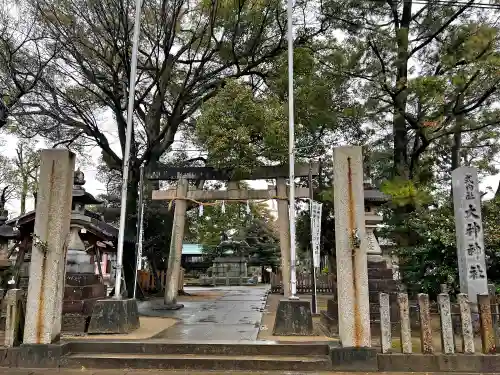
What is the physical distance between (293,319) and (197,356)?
76.9 inches

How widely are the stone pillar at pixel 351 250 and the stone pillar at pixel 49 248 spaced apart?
457 centimetres

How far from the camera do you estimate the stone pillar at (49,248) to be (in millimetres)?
6395

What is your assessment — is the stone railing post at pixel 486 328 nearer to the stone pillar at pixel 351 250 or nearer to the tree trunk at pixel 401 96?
the stone pillar at pixel 351 250

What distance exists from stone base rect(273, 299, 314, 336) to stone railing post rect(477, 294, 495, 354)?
2797 millimetres

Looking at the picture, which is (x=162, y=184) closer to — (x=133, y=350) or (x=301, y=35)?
(x=301, y=35)

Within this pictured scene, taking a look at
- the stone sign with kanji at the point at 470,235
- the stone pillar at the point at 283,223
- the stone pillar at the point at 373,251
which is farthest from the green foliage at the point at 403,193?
the stone pillar at the point at 283,223

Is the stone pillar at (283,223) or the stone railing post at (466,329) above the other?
the stone pillar at (283,223)

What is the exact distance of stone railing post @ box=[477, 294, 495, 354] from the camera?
19.7ft

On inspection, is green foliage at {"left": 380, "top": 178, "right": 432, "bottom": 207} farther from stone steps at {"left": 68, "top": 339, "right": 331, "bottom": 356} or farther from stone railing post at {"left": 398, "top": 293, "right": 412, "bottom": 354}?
stone steps at {"left": 68, "top": 339, "right": 331, "bottom": 356}

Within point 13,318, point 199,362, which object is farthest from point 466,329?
point 13,318

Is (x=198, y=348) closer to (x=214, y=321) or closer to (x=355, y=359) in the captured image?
(x=355, y=359)

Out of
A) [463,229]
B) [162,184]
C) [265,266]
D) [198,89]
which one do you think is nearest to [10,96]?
[198,89]

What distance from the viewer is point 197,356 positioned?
652cm

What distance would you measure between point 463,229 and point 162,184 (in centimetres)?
1513
